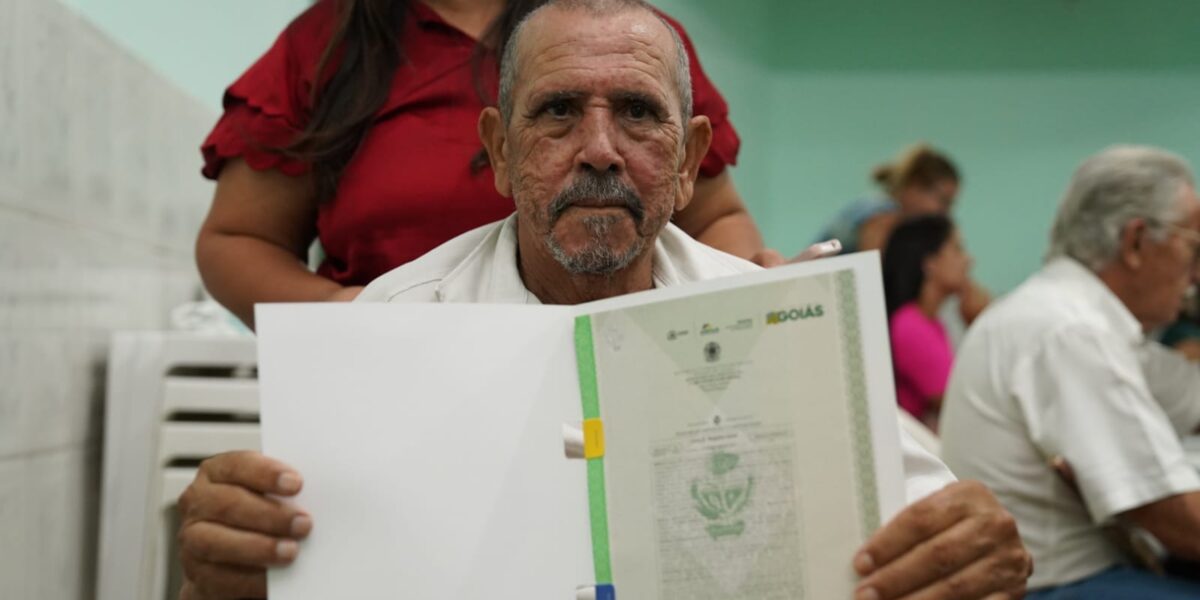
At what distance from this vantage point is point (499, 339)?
1.11 m

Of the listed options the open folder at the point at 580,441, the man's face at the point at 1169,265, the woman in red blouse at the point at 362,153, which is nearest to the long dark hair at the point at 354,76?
the woman in red blouse at the point at 362,153

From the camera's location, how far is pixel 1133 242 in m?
2.47

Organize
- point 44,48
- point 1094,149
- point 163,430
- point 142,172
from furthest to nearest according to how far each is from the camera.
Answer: point 1094,149, point 142,172, point 163,430, point 44,48

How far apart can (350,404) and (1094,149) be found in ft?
17.2

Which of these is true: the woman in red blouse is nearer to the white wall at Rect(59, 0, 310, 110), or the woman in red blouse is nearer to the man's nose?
the man's nose

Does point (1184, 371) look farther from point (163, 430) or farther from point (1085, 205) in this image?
point (163, 430)

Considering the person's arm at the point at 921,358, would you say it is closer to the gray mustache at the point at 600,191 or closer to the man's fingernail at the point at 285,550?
the gray mustache at the point at 600,191

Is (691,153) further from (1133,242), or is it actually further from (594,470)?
(1133,242)

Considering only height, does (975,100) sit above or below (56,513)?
above

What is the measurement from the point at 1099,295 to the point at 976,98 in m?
3.55

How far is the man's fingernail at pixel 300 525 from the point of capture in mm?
1061

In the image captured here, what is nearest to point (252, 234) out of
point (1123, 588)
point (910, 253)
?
point (1123, 588)

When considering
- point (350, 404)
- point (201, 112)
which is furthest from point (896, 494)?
point (201, 112)

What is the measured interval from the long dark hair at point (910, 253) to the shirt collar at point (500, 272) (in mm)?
2824
